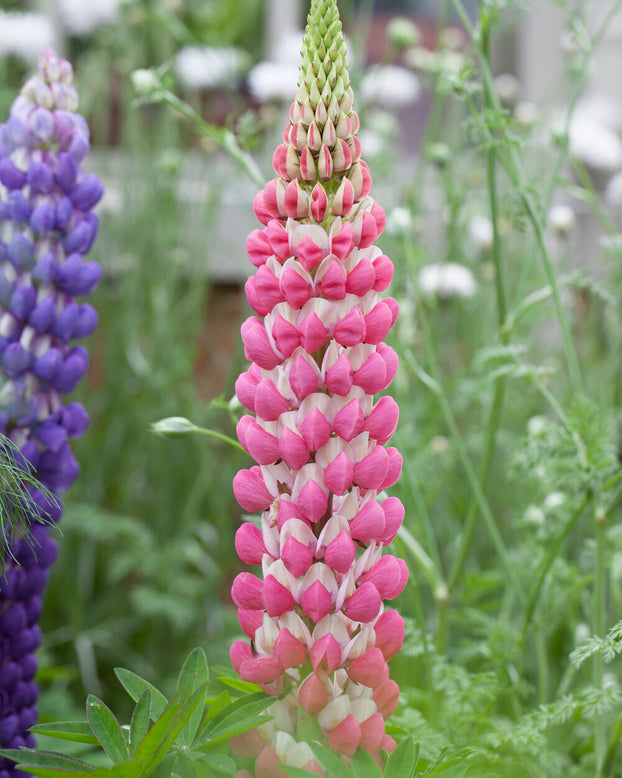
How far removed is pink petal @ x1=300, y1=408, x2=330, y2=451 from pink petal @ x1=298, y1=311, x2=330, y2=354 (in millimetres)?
38

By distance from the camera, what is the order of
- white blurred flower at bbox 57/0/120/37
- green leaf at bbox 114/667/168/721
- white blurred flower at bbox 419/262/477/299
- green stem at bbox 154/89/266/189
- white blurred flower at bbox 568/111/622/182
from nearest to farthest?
green leaf at bbox 114/667/168/721 < green stem at bbox 154/89/266/189 < white blurred flower at bbox 419/262/477/299 < white blurred flower at bbox 568/111/622/182 < white blurred flower at bbox 57/0/120/37

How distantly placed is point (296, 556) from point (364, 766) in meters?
0.13

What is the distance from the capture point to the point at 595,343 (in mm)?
2059

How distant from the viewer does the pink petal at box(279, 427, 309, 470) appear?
18.8 inches

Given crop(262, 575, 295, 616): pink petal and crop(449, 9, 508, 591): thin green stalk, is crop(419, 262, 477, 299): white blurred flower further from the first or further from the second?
crop(262, 575, 295, 616): pink petal

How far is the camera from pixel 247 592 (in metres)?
0.50

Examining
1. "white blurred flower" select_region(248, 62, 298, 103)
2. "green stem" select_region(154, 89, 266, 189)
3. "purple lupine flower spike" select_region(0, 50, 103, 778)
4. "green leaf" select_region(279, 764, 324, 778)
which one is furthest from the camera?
"white blurred flower" select_region(248, 62, 298, 103)

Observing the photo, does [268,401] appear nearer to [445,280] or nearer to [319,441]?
[319,441]

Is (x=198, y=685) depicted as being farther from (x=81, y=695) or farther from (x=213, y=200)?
(x=213, y=200)

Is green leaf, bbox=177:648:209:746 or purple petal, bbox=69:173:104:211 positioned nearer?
green leaf, bbox=177:648:209:746

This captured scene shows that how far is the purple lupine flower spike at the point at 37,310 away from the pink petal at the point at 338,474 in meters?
0.31

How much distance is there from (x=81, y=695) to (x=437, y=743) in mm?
1018

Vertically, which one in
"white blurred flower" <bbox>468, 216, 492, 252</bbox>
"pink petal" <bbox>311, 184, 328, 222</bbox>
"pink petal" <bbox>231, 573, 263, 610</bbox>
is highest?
"white blurred flower" <bbox>468, 216, 492, 252</bbox>

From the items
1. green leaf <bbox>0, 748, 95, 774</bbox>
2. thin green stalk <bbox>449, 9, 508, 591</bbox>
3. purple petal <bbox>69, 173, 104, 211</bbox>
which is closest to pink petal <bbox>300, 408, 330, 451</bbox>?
green leaf <bbox>0, 748, 95, 774</bbox>
